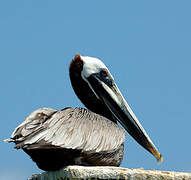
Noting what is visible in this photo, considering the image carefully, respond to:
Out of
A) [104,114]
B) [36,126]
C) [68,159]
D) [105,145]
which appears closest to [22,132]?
[36,126]

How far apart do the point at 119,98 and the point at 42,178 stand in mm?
2115

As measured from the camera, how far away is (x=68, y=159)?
5.36m

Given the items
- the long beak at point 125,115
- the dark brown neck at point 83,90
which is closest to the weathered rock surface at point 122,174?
the long beak at point 125,115

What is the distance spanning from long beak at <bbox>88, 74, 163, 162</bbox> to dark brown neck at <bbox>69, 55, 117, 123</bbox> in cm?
7

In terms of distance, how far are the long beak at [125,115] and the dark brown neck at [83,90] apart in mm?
74

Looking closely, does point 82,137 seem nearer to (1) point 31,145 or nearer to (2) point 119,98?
(1) point 31,145

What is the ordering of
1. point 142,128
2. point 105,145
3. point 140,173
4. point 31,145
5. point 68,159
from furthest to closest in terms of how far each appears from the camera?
point 142,128 < point 105,145 < point 68,159 < point 31,145 < point 140,173

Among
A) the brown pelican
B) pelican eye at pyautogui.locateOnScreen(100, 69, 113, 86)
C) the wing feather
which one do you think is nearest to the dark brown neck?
the brown pelican

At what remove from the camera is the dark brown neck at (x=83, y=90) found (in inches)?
275

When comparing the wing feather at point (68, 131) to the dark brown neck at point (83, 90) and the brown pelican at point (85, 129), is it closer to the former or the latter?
the brown pelican at point (85, 129)

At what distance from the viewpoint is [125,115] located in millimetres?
6883

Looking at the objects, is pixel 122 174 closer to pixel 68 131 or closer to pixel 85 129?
pixel 68 131

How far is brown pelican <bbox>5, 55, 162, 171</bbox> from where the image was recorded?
5.23 meters

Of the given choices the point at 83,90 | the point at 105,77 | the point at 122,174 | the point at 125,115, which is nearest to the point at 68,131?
the point at 122,174
